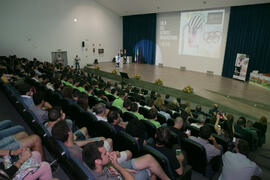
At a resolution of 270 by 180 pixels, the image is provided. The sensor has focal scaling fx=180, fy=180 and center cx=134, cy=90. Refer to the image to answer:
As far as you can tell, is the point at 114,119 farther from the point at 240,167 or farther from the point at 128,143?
the point at 240,167

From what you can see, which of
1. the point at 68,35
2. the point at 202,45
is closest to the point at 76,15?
the point at 68,35

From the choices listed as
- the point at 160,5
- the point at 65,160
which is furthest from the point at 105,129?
the point at 160,5

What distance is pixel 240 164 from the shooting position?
224 centimetres

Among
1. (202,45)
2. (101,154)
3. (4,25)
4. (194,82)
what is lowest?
(194,82)

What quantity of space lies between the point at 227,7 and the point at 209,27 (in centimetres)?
145

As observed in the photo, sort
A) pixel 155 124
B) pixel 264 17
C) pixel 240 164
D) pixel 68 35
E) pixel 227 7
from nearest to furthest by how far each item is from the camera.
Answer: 1. pixel 240 164
2. pixel 155 124
3. pixel 264 17
4. pixel 227 7
5. pixel 68 35

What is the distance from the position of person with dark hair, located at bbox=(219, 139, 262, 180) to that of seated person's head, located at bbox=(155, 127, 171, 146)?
881mm

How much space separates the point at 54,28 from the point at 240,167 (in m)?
14.1

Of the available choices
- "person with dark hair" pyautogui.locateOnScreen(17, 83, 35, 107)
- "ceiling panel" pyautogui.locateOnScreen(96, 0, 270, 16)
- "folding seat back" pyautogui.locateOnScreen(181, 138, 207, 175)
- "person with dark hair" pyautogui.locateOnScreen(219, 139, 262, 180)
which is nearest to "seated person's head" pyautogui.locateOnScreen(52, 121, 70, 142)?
"folding seat back" pyautogui.locateOnScreen(181, 138, 207, 175)

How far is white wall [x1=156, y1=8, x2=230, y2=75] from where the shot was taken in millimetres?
11798

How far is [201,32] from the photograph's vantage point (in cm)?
1209

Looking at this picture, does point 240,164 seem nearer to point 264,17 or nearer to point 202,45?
point 264,17

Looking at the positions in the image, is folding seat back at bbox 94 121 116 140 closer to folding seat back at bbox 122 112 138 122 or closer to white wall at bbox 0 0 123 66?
folding seat back at bbox 122 112 138 122

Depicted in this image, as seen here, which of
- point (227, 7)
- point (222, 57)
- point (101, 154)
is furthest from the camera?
point (222, 57)
